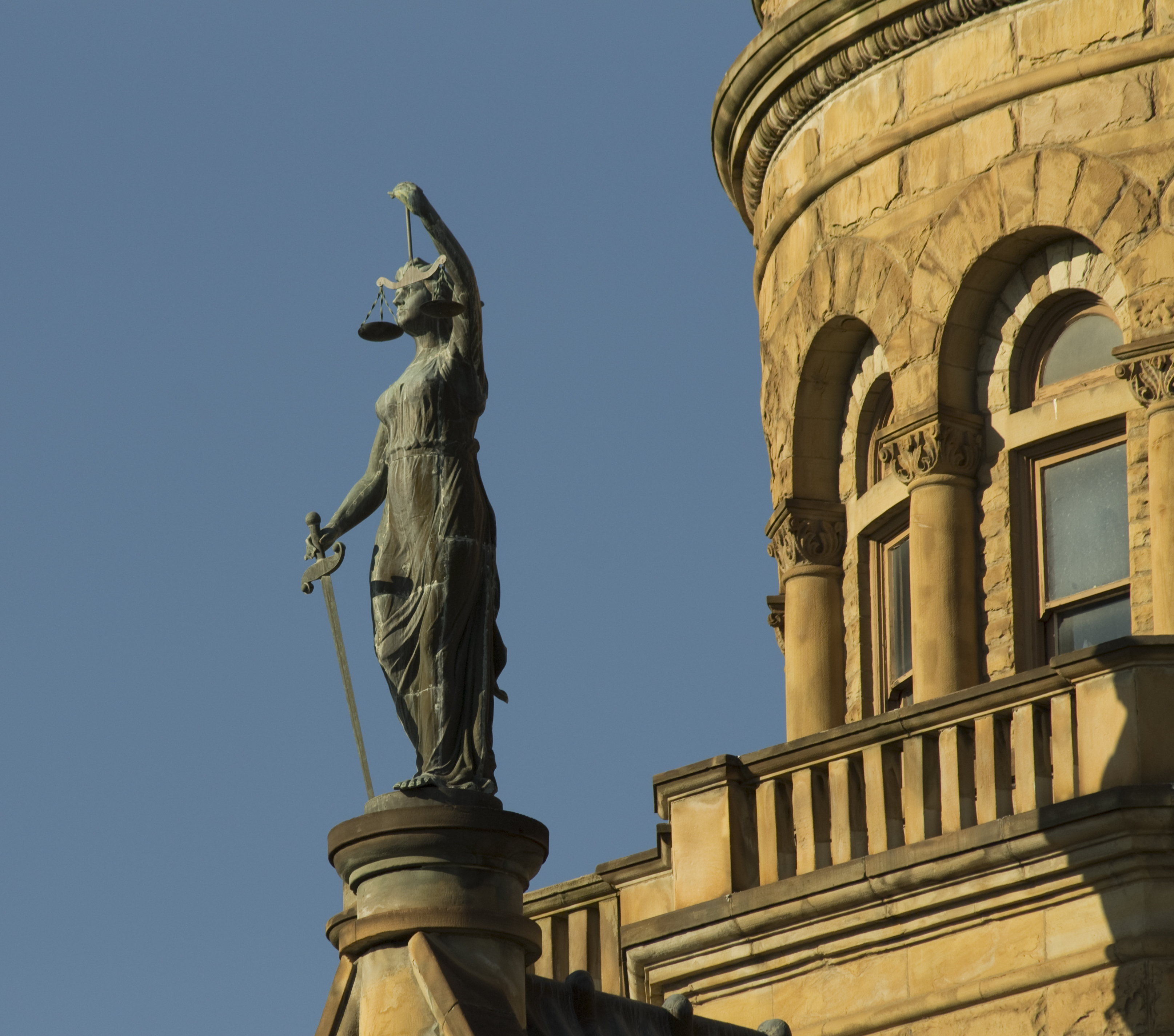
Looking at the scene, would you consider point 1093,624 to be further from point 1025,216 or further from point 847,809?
point 847,809

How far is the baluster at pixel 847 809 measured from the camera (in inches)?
856

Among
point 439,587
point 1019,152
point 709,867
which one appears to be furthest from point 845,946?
point 1019,152

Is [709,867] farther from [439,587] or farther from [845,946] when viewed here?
[439,587]

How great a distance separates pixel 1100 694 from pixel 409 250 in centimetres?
523

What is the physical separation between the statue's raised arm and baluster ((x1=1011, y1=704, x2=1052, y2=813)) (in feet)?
15.5

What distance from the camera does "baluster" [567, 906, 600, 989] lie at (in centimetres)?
2327

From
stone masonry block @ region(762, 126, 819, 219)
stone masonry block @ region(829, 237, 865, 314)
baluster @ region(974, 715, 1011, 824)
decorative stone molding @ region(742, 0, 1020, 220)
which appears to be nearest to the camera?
baluster @ region(974, 715, 1011, 824)

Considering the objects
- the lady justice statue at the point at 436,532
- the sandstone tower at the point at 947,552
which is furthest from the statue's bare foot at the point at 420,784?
the sandstone tower at the point at 947,552

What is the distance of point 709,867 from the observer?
22281mm

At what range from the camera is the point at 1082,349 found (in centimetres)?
2527

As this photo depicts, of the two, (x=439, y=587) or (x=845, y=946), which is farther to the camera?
(x=845, y=946)

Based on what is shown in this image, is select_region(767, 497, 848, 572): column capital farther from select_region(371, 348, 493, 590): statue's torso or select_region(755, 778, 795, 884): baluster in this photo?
select_region(371, 348, 493, 590): statue's torso

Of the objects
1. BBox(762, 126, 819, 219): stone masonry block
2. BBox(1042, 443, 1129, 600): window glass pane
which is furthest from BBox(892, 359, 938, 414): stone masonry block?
BBox(762, 126, 819, 219): stone masonry block

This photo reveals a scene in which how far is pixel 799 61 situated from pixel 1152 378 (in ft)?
15.3
